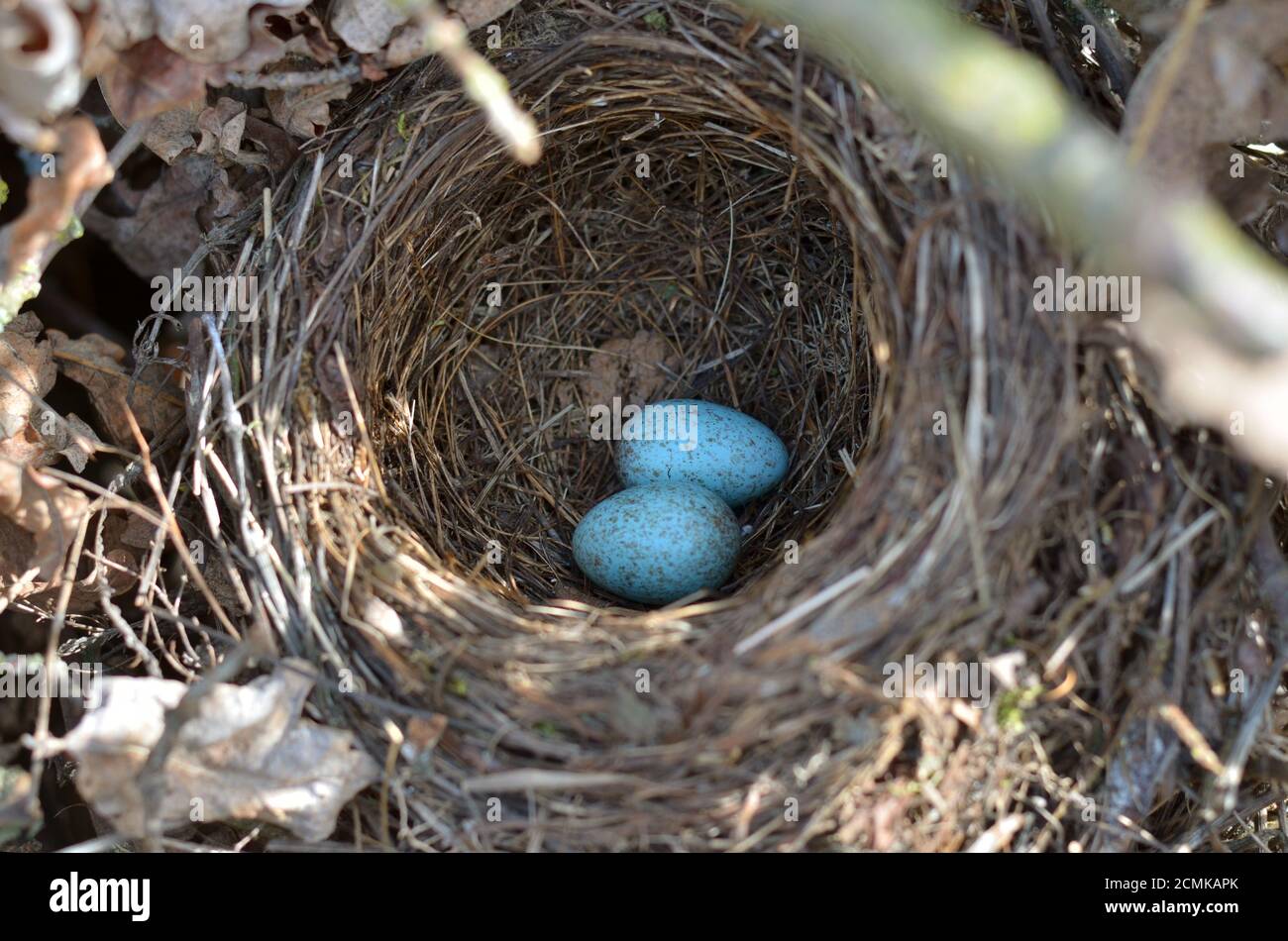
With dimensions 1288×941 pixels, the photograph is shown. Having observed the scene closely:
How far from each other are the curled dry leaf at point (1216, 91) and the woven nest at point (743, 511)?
0.26 meters

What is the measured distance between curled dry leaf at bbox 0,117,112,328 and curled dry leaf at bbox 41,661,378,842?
0.74m

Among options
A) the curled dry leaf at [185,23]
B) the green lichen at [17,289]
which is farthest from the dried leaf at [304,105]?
the green lichen at [17,289]

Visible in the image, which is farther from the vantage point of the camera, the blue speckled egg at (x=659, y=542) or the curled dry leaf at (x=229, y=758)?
the blue speckled egg at (x=659, y=542)

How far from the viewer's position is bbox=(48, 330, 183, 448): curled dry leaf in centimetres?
234

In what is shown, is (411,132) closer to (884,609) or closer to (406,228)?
(406,228)

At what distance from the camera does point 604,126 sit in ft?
8.12

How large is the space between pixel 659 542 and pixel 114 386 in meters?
1.20

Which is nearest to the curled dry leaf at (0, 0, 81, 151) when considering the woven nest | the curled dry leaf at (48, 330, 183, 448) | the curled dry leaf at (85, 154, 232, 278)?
the woven nest

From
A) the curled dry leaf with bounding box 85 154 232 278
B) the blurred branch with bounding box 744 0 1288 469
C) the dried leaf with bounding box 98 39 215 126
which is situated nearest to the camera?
the blurred branch with bounding box 744 0 1288 469

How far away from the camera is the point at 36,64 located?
1.67 m

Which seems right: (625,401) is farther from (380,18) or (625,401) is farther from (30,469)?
(30,469)

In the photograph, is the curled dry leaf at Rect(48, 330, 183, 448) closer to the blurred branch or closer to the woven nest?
the woven nest

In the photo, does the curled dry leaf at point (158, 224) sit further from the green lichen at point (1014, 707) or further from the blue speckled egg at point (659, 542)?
the green lichen at point (1014, 707)

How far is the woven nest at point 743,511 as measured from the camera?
1767 mm
